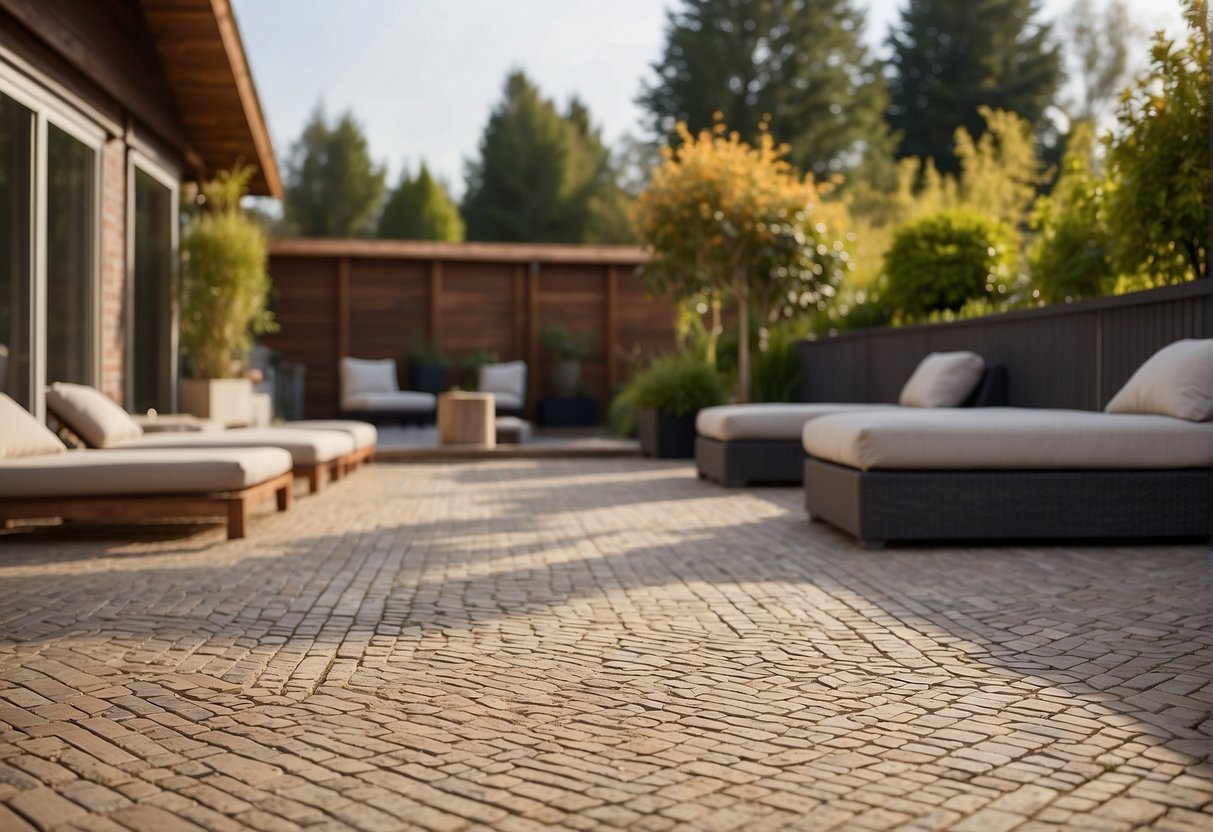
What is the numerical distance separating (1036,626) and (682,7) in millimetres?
24200

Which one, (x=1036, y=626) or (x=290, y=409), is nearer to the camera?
(x=1036, y=626)

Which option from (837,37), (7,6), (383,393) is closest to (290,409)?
(383,393)

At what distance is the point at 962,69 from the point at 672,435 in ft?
65.1

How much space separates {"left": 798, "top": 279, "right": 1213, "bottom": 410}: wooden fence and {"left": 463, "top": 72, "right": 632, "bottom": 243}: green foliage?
20103mm

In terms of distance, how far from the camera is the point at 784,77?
24891 mm

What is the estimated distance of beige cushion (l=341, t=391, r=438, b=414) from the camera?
1443 cm

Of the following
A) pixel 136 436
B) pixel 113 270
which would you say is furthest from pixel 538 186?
Result: pixel 136 436

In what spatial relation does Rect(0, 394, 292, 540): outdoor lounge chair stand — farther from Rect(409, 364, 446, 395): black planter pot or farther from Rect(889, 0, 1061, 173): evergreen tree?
Rect(889, 0, 1061, 173): evergreen tree

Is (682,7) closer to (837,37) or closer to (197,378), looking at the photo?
(837,37)

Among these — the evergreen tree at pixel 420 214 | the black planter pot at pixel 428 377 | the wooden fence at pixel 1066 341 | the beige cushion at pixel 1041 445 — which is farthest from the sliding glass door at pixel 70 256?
the evergreen tree at pixel 420 214

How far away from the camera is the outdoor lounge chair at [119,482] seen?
475 centimetres

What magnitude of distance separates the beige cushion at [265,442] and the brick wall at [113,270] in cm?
161

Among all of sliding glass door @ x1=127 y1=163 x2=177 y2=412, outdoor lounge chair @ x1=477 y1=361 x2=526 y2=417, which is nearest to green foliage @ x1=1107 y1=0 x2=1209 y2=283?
sliding glass door @ x1=127 y1=163 x2=177 y2=412

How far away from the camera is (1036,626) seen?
10.5 feet
